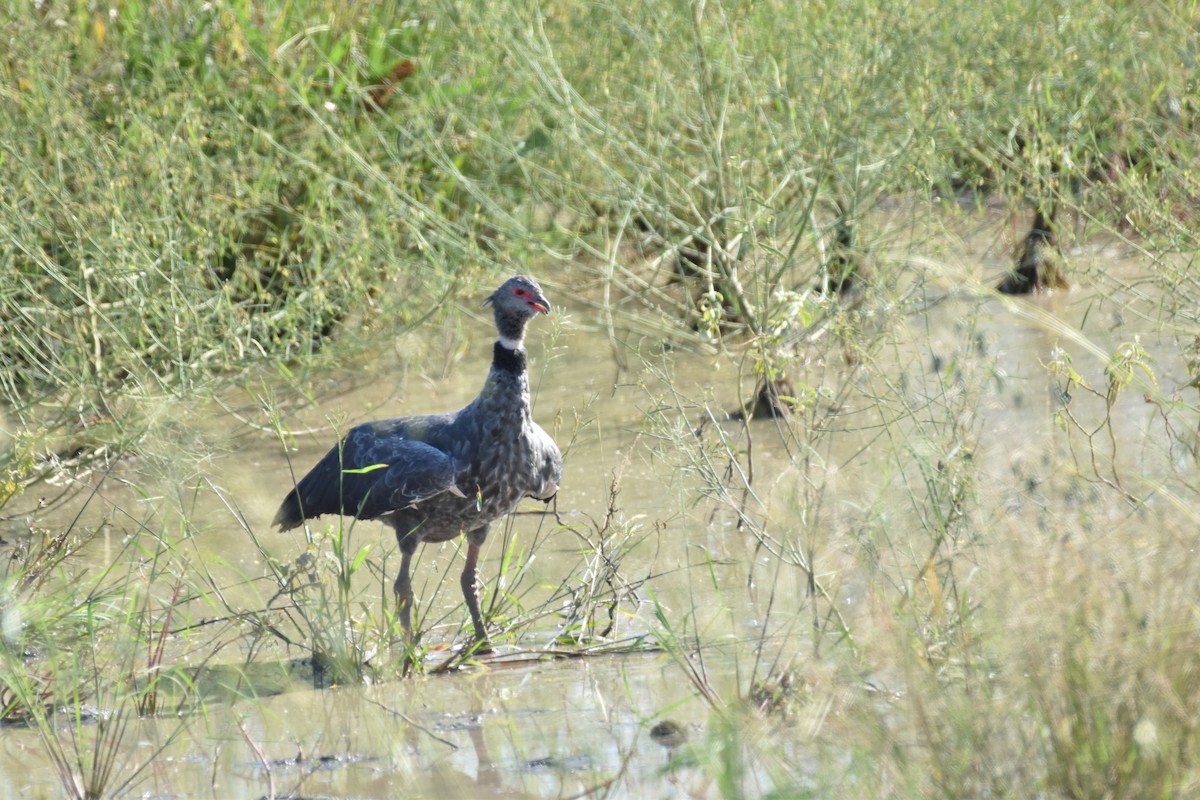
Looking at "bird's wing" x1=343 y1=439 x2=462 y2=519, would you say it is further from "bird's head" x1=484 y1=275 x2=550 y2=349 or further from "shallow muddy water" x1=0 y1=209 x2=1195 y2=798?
"bird's head" x1=484 y1=275 x2=550 y2=349

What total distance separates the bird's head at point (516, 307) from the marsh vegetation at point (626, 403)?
0.26 m

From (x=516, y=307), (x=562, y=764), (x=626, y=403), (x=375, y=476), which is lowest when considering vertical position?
(x=626, y=403)

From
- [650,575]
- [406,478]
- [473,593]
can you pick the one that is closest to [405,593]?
[473,593]

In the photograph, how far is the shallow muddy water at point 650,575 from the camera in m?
3.97

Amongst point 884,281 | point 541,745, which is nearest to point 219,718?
point 541,745

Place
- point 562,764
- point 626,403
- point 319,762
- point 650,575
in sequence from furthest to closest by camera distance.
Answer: point 626,403, point 650,575, point 319,762, point 562,764

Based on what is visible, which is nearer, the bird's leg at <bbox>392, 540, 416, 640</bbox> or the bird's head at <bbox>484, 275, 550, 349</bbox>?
the bird's leg at <bbox>392, 540, 416, 640</bbox>

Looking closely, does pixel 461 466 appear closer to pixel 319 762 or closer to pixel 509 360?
pixel 509 360

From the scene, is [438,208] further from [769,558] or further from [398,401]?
[769,558]

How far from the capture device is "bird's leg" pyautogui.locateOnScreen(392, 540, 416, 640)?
4.91m

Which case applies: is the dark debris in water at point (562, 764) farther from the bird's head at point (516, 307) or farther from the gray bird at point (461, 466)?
the bird's head at point (516, 307)

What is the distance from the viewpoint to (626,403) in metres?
7.80

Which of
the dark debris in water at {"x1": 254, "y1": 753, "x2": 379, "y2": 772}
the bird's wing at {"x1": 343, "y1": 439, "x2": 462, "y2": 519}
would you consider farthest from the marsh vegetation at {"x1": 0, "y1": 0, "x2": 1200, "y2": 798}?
the bird's wing at {"x1": 343, "y1": 439, "x2": 462, "y2": 519}

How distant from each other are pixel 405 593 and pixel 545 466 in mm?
708
